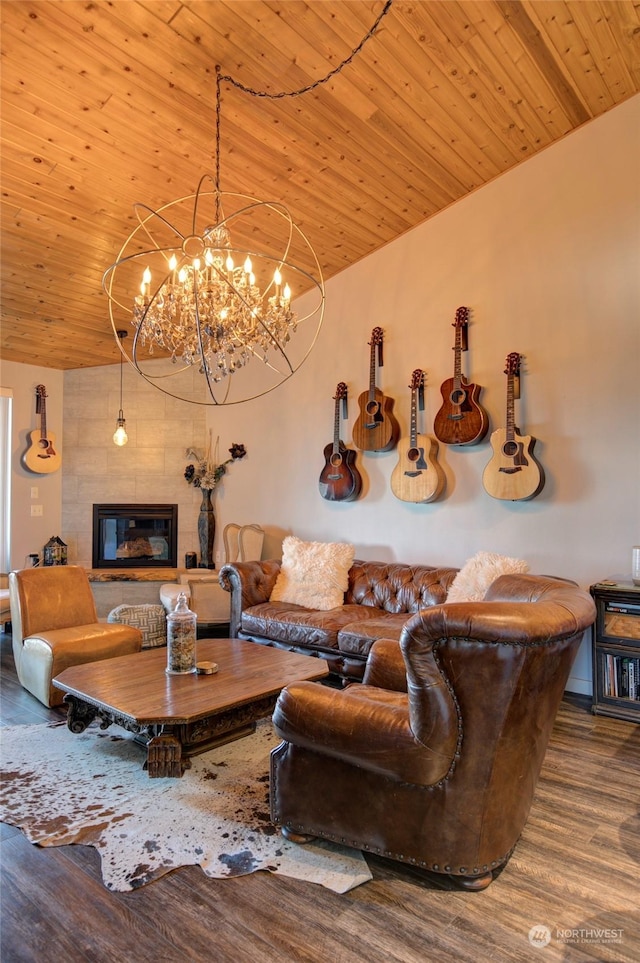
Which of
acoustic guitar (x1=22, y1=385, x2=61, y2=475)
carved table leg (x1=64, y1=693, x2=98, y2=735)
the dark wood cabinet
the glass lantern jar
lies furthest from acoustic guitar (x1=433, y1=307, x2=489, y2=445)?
acoustic guitar (x1=22, y1=385, x2=61, y2=475)

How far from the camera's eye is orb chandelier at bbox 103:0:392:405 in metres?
2.91

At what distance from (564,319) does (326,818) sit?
3.37 meters

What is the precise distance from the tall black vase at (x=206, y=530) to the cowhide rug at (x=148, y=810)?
3126mm

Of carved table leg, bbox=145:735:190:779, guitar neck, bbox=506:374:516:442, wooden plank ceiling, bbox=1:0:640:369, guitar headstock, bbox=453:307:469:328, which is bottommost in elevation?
carved table leg, bbox=145:735:190:779

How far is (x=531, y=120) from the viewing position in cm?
364

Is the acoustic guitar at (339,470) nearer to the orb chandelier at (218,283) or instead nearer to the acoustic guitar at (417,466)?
the acoustic guitar at (417,466)

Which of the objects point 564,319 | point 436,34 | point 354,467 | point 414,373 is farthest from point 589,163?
point 354,467

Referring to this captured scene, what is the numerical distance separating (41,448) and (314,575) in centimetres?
327

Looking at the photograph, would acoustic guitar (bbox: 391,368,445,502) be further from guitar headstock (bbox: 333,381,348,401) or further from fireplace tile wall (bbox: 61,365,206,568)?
fireplace tile wall (bbox: 61,365,206,568)

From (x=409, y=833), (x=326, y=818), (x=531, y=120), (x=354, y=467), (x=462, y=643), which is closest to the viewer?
(x=462, y=643)

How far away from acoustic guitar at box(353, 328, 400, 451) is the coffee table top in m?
2.05

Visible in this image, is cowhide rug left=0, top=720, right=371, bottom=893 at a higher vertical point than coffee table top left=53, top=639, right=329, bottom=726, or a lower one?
lower

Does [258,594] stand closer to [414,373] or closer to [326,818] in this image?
[414,373]

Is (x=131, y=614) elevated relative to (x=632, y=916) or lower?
elevated
